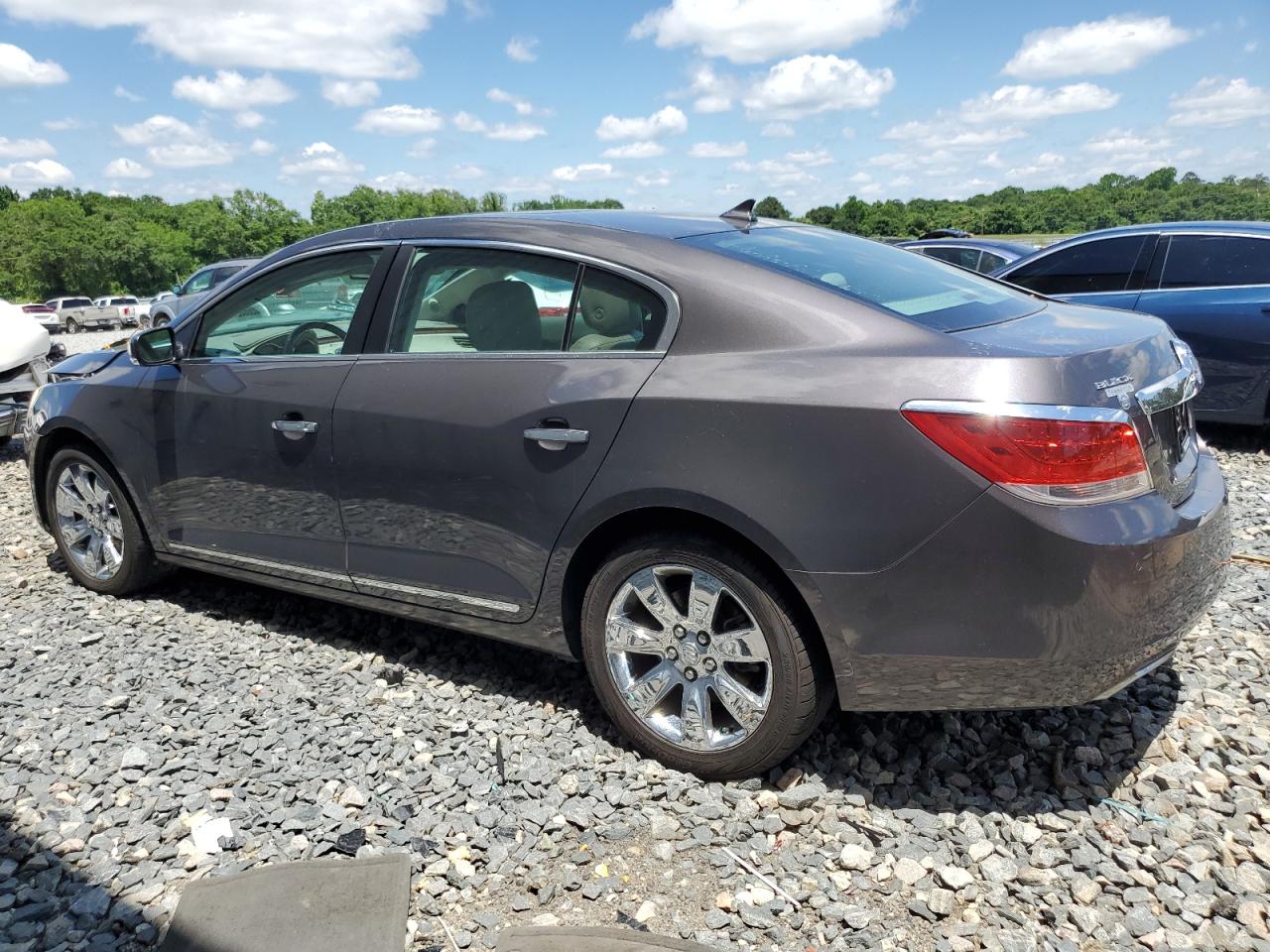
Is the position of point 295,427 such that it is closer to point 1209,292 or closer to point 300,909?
point 300,909

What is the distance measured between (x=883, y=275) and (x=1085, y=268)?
5450 mm

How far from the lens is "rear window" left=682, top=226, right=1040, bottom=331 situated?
286 cm

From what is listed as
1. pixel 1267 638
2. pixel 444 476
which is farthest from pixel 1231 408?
pixel 444 476

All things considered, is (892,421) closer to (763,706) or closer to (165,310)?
(763,706)

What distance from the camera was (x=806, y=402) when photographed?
260 cm

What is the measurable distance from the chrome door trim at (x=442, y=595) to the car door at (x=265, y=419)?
0.16m

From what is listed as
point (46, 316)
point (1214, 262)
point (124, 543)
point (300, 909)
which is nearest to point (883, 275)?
point (300, 909)

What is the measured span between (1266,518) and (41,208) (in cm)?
11734

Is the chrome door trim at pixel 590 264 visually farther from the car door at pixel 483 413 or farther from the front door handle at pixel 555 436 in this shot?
the front door handle at pixel 555 436

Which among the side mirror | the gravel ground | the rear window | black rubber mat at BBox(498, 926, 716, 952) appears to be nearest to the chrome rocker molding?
the gravel ground

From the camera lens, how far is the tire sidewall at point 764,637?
273 cm

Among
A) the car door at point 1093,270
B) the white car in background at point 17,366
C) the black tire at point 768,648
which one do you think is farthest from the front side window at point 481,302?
the white car in background at point 17,366

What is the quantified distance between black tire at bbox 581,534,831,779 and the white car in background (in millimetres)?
7188

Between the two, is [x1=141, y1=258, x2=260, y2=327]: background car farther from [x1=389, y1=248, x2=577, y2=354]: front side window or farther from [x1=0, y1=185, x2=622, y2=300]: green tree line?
[x1=0, y1=185, x2=622, y2=300]: green tree line
